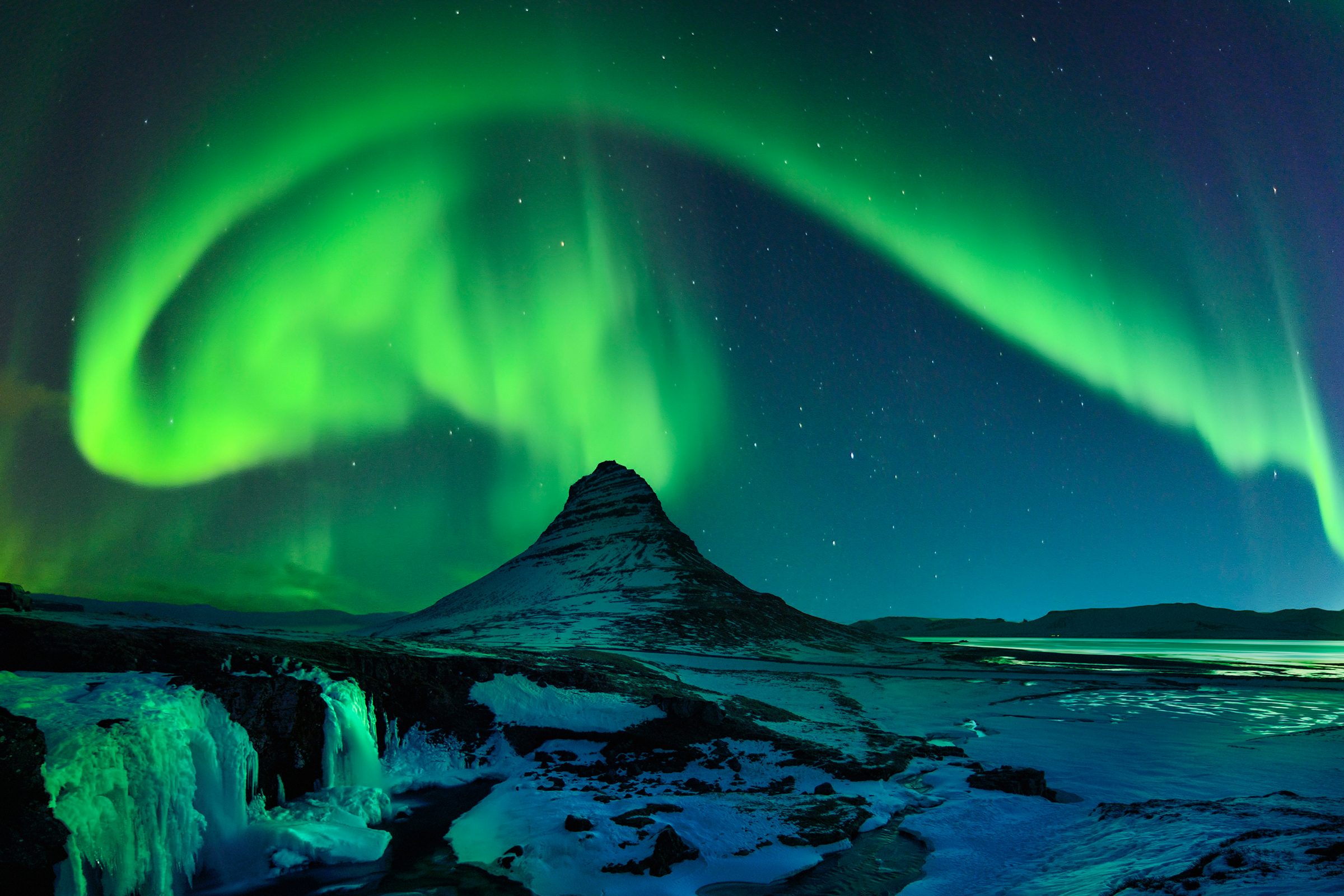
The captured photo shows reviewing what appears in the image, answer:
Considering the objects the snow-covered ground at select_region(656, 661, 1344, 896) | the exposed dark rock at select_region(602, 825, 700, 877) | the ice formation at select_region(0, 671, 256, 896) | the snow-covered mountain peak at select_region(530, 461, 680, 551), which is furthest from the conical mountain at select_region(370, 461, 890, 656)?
the exposed dark rock at select_region(602, 825, 700, 877)

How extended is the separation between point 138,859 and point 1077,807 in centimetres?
2052

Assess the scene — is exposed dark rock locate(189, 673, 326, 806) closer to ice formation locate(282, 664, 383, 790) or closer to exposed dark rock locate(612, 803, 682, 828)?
ice formation locate(282, 664, 383, 790)

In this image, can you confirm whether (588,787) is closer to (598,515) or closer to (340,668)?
(340,668)

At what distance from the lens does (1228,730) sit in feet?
99.6

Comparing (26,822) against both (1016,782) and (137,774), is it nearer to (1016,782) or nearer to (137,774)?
(137,774)

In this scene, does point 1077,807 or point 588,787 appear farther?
point 588,787

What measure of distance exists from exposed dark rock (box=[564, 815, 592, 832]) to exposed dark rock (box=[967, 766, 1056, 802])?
11.6 m

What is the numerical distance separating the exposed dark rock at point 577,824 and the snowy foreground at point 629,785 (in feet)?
0.34

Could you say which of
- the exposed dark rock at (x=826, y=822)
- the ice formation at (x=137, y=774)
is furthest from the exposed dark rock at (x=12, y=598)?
the exposed dark rock at (x=826, y=822)

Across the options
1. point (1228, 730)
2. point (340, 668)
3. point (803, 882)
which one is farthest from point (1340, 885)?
point (1228, 730)

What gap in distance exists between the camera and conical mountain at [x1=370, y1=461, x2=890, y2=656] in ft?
308

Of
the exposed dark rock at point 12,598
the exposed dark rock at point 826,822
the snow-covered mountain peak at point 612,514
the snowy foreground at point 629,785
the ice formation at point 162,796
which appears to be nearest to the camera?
the ice formation at point 162,796

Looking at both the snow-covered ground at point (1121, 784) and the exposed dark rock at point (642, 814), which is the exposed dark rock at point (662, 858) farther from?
the snow-covered ground at point (1121, 784)

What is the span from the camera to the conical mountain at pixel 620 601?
93.8 meters
